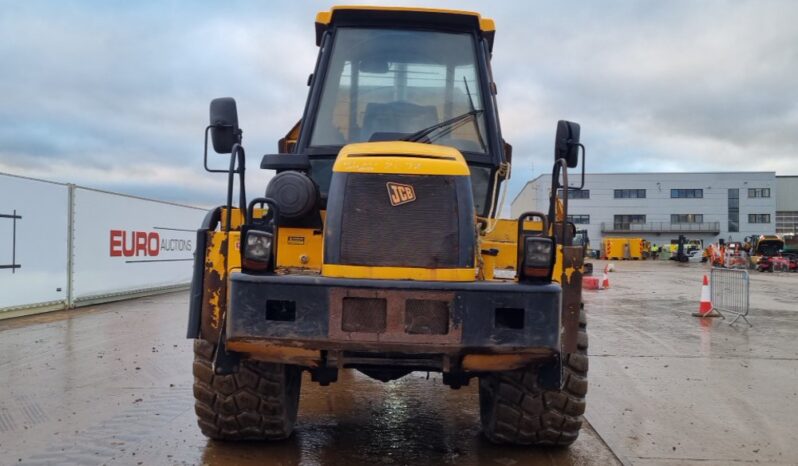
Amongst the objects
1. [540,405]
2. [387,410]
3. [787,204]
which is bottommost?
[387,410]

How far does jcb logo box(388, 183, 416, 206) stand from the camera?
10.6 feet

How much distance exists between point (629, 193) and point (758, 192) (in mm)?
15370

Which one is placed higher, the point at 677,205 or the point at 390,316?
the point at 677,205

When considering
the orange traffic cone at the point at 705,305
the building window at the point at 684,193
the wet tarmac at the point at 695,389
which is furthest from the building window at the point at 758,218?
the orange traffic cone at the point at 705,305

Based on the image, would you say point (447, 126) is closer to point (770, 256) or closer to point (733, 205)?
point (770, 256)

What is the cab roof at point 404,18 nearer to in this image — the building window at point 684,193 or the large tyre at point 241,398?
the large tyre at point 241,398

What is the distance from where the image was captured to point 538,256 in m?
3.14

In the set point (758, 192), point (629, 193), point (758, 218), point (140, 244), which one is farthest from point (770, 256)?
point (758, 192)

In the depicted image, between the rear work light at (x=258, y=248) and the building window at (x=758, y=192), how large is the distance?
8349 centimetres

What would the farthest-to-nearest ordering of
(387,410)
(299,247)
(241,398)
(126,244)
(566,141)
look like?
(126,244)
(387,410)
(566,141)
(241,398)
(299,247)

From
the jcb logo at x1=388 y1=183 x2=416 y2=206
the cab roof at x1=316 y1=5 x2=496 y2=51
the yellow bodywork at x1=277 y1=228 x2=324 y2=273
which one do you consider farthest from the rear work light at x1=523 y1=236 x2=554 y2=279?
the cab roof at x1=316 y1=5 x2=496 y2=51

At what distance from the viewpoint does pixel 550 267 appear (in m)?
3.16

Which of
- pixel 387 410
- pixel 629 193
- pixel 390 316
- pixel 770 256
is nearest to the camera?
pixel 390 316

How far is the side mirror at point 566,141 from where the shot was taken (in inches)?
172
